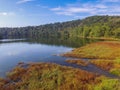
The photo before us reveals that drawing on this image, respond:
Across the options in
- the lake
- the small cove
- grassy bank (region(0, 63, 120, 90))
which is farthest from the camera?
the lake

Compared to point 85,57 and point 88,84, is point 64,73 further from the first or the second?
point 85,57

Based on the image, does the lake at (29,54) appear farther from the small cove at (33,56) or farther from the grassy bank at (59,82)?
the grassy bank at (59,82)

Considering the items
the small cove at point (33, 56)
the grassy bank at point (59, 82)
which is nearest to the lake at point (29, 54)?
the small cove at point (33, 56)

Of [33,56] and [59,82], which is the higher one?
[59,82]

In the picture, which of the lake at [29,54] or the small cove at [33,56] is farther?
the lake at [29,54]

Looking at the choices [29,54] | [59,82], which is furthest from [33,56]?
[59,82]

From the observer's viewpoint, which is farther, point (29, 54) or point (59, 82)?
point (29, 54)

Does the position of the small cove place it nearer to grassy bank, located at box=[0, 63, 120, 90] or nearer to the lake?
the lake

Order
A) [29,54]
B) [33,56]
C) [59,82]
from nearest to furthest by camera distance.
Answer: [59,82] → [33,56] → [29,54]

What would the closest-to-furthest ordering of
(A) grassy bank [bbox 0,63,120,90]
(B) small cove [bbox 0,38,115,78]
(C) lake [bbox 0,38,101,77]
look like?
(A) grassy bank [bbox 0,63,120,90] < (B) small cove [bbox 0,38,115,78] < (C) lake [bbox 0,38,101,77]

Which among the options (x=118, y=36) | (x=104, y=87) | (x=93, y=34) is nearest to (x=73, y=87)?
(x=104, y=87)

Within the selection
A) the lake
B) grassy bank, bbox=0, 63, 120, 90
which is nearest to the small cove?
the lake

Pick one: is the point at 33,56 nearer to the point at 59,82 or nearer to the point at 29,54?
the point at 29,54

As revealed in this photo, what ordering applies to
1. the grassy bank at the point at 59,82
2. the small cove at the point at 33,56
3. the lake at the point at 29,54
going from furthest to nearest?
the lake at the point at 29,54 → the small cove at the point at 33,56 → the grassy bank at the point at 59,82
